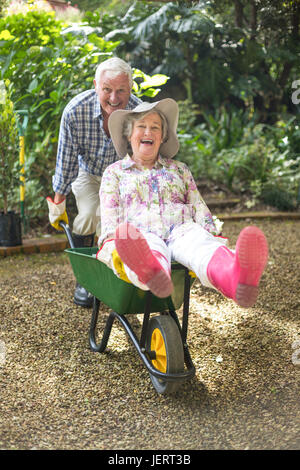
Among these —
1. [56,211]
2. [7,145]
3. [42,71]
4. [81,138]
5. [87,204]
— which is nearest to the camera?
[56,211]

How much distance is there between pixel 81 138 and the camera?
2.64 metres

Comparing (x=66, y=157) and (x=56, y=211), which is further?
(x=66, y=157)

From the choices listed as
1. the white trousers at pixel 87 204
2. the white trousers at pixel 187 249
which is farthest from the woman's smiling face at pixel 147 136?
the white trousers at pixel 87 204

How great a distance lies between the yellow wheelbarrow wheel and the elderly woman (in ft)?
0.76

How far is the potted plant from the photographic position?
3656mm

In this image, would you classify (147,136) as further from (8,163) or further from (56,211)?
(8,163)

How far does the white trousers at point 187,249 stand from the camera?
1608 mm

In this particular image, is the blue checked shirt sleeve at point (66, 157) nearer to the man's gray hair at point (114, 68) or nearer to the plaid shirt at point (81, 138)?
the plaid shirt at point (81, 138)

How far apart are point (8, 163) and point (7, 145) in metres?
0.14

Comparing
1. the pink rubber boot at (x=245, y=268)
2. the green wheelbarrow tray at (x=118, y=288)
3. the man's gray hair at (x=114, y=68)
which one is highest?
the man's gray hair at (x=114, y=68)

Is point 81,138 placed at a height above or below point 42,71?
below

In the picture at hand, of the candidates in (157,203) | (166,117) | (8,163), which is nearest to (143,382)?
(157,203)

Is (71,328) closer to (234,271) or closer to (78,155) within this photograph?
(78,155)

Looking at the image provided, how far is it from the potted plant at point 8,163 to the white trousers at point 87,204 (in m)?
1.10
